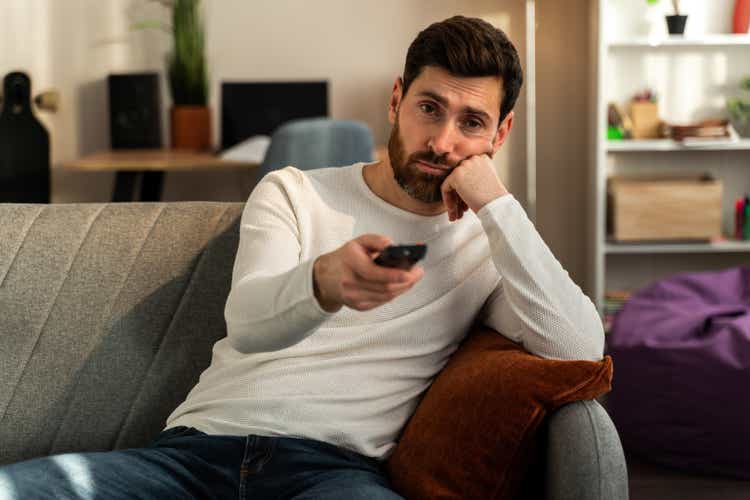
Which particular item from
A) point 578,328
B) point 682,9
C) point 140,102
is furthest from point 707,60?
point 578,328

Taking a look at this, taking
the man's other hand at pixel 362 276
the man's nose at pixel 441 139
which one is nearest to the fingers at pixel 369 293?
the man's other hand at pixel 362 276

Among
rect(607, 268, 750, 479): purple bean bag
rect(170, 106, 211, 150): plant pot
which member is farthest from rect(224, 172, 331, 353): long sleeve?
rect(170, 106, 211, 150): plant pot

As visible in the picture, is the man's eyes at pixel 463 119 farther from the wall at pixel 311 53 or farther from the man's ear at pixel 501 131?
the wall at pixel 311 53

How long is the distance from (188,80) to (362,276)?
333 cm

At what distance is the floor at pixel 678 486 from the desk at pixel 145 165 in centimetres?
176

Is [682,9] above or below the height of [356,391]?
above

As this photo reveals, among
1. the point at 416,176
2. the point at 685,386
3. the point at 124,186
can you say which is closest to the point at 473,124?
the point at 416,176

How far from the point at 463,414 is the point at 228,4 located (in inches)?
131

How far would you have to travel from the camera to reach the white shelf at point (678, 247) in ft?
14.0

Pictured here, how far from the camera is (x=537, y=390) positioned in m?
1.49

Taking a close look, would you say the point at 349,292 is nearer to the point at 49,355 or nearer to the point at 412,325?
the point at 412,325

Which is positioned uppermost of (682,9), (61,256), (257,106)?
(682,9)

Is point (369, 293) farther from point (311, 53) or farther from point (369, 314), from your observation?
point (311, 53)

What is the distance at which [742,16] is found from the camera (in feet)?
14.1
